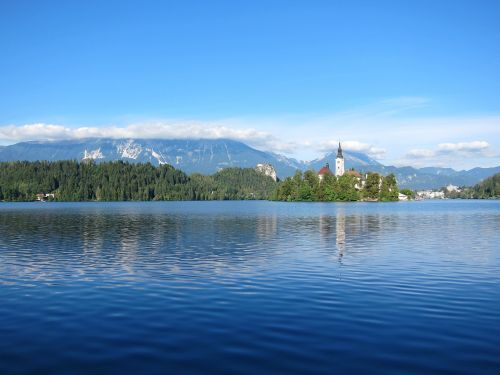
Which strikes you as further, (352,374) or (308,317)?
(308,317)

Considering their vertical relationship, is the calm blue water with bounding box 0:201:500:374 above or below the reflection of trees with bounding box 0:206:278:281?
below

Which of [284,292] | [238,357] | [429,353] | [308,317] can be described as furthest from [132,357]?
[284,292]

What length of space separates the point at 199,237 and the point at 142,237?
780 cm

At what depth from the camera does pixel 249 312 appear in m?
24.1

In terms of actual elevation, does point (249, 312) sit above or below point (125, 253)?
below

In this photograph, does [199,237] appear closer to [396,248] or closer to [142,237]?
[142,237]

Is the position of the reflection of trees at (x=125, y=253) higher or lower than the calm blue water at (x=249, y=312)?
higher

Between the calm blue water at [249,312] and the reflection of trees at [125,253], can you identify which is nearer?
the calm blue water at [249,312]

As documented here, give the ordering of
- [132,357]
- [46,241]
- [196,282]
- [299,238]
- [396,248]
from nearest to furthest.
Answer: [132,357], [196,282], [396,248], [46,241], [299,238]

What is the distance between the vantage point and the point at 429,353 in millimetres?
17812

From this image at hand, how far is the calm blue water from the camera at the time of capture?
17047mm

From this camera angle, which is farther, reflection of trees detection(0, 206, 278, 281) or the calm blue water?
reflection of trees detection(0, 206, 278, 281)

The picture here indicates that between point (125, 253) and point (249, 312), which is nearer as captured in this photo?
point (249, 312)

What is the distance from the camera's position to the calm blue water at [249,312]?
17.0 metres
